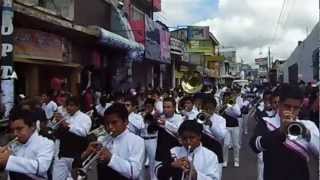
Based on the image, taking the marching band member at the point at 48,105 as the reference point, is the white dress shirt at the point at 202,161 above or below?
below

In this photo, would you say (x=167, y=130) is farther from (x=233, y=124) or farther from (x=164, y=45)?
(x=164, y=45)

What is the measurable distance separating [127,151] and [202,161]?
2.17 feet

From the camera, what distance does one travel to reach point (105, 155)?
203 inches

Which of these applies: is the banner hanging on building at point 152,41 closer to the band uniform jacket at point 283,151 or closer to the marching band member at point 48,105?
the marching band member at point 48,105

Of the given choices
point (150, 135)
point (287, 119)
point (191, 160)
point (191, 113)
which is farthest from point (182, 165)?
point (191, 113)

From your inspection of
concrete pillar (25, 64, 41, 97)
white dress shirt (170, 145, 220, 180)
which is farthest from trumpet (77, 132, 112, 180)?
concrete pillar (25, 64, 41, 97)

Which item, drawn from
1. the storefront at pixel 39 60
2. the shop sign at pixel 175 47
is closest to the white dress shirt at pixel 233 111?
the storefront at pixel 39 60

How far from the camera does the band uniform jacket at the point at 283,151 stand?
479cm

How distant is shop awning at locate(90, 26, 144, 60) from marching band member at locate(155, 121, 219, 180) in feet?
51.2

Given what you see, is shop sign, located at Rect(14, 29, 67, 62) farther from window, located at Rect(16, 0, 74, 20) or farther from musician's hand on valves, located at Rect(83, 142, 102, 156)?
musician's hand on valves, located at Rect(83, 142, 102, 156)

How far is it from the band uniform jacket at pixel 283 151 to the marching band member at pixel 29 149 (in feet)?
5.69

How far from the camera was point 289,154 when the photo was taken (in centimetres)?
496

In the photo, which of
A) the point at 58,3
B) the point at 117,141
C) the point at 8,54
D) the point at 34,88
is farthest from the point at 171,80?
the point at 117,141

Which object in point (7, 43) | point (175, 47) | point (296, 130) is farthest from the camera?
point (175, 47)
